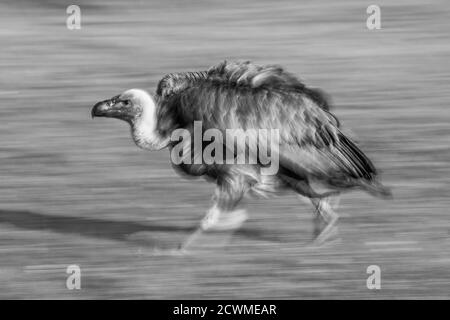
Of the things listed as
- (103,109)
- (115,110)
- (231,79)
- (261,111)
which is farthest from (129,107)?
(261,111)

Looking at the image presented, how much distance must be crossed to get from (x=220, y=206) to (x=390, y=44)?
3794 mm

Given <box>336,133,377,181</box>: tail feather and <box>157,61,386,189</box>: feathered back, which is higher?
<box>157,61,386,189</box>: feathered back

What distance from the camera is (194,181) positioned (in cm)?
708

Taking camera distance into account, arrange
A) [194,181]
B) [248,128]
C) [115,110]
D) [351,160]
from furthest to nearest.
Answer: [194,181] → [115,110] → [351,160] → [248,128]

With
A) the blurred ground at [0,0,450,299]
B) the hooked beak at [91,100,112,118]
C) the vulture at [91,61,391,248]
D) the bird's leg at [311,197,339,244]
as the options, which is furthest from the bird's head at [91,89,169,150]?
the bird's leg at [311,197,339,244]

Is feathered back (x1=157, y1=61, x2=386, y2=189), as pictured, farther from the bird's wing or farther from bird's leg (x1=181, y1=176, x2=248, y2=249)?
bird's leg (x1=181, y1=176, x2=248, y2=249)

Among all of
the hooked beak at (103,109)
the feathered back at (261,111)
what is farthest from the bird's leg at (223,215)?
the hooked beak at (103,109)

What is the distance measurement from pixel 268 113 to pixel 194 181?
0.97m

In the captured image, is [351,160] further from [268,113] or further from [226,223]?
[226,223]

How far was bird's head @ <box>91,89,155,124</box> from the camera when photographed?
6352mm

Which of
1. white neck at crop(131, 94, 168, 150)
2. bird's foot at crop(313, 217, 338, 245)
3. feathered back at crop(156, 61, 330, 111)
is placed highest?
feathered back at crop(156, 61, 330, 111)

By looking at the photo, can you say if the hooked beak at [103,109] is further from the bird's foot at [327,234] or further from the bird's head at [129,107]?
the bird's foot at [327,234]

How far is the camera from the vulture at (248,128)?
619 centimetres

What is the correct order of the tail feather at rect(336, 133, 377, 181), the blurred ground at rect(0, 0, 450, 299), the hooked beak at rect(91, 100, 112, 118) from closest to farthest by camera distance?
the blurred ground at rect(0, 0, 450, 299), the tail feather at rect(336, 133, 377, 181), the hooked beak at rect(91, 100, 112, 118)
